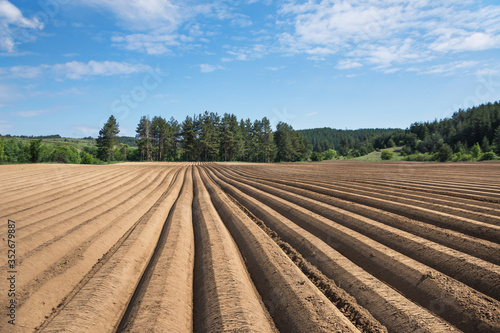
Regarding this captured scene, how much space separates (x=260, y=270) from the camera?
5.91m

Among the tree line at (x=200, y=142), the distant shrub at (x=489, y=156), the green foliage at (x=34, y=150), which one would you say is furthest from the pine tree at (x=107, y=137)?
the distant shrub at (x=489, y=156)

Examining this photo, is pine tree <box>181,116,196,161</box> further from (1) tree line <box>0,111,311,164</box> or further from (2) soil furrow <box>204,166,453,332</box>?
(2) soil furrow <box>204,166,453,332</box>

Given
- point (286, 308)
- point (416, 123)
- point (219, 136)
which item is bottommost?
point (286, 308)

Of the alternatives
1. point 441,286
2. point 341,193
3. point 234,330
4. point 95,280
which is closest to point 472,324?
point 441,286

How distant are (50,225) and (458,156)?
59.3 metres

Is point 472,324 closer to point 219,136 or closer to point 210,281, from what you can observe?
point 210,281

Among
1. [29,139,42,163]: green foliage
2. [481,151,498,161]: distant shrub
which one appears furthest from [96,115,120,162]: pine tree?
[481,151,498,161]: distant shrub

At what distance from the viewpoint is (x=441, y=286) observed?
186 inches

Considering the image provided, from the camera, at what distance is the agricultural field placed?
414 cm

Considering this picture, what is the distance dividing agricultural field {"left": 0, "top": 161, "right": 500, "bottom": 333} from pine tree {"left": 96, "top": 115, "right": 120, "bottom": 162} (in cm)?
5875

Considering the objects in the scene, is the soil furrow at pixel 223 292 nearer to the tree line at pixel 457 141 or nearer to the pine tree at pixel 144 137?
the tree line at pixel 457 141

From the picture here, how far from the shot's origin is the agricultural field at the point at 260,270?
414 centimetres

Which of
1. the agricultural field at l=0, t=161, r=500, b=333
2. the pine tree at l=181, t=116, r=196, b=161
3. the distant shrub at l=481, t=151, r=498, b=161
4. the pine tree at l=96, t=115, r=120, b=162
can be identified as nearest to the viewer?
the agricultural field at l=0, t=161, r=500, b=333

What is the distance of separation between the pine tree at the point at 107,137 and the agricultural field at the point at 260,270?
58745 mm
